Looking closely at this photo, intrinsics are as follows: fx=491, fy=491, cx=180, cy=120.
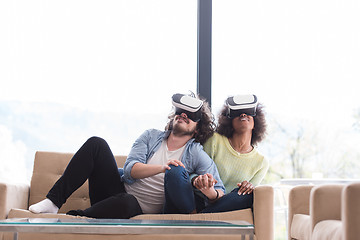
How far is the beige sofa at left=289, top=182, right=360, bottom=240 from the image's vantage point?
61.5 inches

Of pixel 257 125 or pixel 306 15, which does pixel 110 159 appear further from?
pixel 306 15

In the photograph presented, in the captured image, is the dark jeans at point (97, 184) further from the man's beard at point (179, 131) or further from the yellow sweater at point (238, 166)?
the yellow sweater at point (238, 166)

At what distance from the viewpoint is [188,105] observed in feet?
9.75

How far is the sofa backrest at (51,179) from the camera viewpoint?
2.97 meters

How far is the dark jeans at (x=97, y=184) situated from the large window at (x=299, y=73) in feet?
9.31

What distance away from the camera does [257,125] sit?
3.09 meters

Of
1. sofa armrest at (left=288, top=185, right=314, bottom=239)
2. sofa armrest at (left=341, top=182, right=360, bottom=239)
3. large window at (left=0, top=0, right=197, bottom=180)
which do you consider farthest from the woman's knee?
large window at (left=0, top=0, right=197, bottom=180)

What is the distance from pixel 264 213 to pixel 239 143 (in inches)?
27.0

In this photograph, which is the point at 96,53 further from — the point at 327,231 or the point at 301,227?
the point at 327,231

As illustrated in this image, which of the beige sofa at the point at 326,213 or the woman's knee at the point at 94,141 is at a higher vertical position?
the woman's knee at the point at 94,141

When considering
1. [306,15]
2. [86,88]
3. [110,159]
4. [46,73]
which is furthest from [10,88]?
[306,15]

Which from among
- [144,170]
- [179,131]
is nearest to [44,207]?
[144,170]

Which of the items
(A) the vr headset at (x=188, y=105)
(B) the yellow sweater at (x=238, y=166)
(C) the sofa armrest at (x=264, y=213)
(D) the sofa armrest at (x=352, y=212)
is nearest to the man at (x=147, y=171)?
(A) the vr headset at (x=188, y=105)

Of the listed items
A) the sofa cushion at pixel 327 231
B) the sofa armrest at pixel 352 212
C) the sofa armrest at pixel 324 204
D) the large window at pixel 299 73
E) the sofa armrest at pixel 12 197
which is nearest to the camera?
the sofa armrest at pixel 352 212
